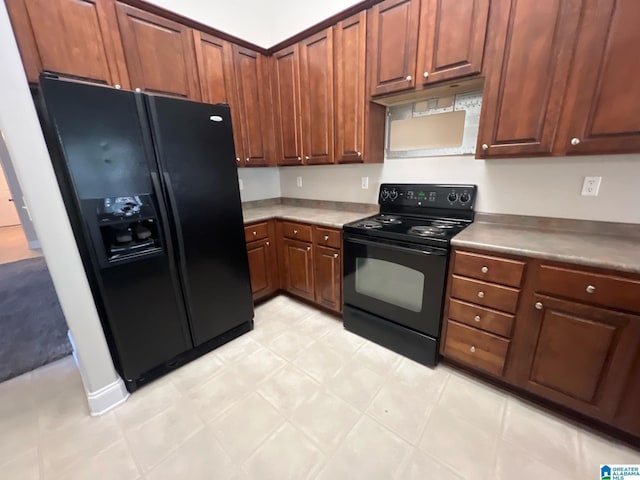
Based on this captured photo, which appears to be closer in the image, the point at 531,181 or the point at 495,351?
the point at 495,351

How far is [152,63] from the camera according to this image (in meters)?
1.85

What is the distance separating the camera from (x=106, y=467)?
1.24 metres

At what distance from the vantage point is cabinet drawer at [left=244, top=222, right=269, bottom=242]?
90.6 inches

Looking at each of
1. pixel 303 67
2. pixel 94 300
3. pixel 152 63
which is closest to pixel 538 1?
pixel 303 67

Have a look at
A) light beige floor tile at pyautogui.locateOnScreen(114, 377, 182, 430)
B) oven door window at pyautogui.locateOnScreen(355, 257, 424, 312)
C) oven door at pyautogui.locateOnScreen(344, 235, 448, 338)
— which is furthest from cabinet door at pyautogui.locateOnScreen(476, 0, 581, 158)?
light beige floor tile at pyautogui.locateOnScreen(114, 377, 182, 430)

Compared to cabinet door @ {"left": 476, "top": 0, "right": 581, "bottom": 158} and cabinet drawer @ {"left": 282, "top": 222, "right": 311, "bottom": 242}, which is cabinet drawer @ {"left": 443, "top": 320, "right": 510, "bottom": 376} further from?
cabinet drawer @ {"left": 282, "top": 222, "right": 311, "bottom": 242}

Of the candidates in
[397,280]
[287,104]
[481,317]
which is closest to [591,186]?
[481,317]

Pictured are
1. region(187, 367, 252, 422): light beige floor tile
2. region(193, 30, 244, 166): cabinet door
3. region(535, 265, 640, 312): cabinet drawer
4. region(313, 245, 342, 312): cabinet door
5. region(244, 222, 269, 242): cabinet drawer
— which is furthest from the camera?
region(244, 222, 269, 242): cabinet drawer

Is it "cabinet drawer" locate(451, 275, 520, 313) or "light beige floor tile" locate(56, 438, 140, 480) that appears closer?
"light beige floor tile" locate(56, 438, 140, 480)

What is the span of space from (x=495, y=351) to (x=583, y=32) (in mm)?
1653

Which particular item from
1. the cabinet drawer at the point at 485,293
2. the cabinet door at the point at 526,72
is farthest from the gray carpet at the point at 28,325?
the cabinet door at the point at 526,72

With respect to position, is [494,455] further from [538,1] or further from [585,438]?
[538,1]

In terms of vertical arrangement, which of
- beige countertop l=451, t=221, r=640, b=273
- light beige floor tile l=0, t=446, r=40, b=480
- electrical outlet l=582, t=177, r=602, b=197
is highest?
electrical outlet l=582, t=177, r=602, b=197

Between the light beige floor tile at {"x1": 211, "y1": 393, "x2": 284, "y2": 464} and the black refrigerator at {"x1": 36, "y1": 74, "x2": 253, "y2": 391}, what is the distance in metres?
0.62
